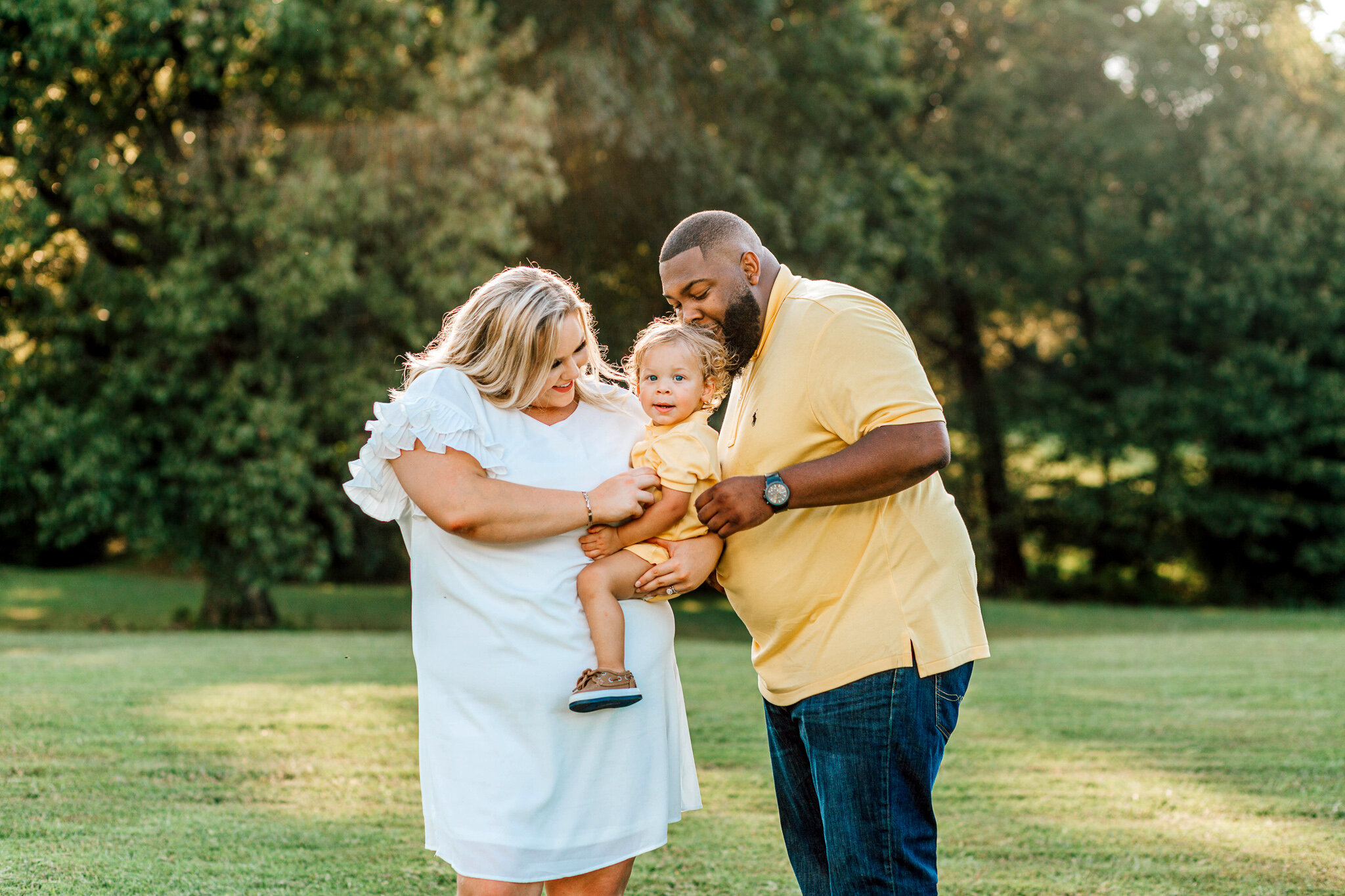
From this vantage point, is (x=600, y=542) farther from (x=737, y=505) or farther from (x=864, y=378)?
(x=864, y=378)

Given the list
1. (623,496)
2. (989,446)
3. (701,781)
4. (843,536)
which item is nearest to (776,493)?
(843,536)

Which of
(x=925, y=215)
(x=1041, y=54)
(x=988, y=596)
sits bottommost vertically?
(x=988, y=596)

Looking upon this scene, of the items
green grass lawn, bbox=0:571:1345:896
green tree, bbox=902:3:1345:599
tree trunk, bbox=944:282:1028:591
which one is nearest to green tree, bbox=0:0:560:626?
green grass lawn, bbox=0:571:1345:896

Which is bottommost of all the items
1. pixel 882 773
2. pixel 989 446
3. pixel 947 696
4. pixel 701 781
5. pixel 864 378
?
pixel 701 781

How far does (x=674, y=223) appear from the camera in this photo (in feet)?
56.4

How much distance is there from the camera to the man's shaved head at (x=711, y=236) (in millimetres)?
3029

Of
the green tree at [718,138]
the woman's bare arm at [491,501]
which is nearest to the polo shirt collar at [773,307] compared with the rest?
the woman's bare arm at [491,501]

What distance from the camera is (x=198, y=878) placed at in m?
4.50

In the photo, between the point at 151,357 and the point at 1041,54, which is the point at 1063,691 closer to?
the point at 151,357

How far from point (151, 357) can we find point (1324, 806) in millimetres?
13227

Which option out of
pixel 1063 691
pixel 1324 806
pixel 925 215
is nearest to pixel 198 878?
pixel 1324 806

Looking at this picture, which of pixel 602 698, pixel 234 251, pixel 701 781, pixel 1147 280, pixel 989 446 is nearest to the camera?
pixel 602 698

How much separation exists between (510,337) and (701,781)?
415 cm

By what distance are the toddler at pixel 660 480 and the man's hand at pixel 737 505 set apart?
114 mm
